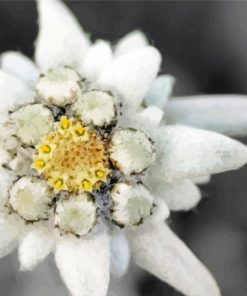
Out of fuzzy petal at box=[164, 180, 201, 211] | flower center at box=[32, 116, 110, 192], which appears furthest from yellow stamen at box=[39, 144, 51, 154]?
fuzzy petal at box=[164, 180, 201, 211]

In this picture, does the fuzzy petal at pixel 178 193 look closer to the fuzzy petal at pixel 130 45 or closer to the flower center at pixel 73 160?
the flower center at pixel 73 160

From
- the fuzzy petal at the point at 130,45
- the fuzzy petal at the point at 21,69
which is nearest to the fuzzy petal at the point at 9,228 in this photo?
the fuzzy petal at the point at 21,69

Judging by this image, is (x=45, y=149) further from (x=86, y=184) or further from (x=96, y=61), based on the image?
(x=96, y=61)

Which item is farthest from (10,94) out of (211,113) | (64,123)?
(211,113)

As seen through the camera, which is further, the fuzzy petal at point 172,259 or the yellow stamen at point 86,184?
the fuzzy petal at point 172,259

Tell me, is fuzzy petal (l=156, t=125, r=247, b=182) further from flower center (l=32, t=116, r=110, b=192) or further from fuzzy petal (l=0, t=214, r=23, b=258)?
fuzzy petal (l=0, t=214, r=23, b=258)
